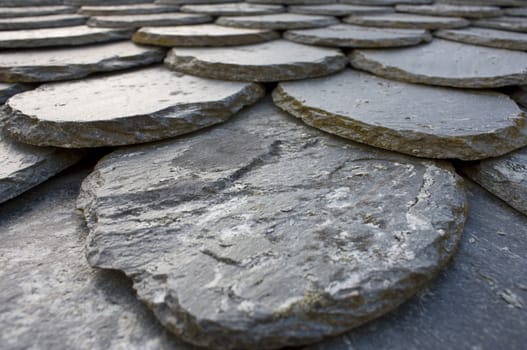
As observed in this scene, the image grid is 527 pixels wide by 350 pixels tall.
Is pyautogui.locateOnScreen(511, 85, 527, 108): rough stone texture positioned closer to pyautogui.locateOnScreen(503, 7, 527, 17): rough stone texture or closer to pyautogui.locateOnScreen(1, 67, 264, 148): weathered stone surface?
pyautogui.locateOnScreen(1, 67, 264, 148): weathered stone surface

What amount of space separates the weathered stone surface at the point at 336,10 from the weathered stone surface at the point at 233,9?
107mm

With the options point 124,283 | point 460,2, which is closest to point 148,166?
point 124,283

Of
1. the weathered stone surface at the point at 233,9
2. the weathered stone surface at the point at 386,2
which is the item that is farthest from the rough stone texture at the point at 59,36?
the weathered stone surface at the point at 386,2

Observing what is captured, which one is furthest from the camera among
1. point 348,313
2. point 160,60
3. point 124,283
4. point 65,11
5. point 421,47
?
point 65,11

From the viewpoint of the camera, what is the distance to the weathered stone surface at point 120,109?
34.2 inches

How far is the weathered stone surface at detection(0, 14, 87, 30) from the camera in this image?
5.08 feet

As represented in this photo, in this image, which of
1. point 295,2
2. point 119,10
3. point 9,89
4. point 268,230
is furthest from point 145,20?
point 268,230

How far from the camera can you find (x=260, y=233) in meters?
0.66

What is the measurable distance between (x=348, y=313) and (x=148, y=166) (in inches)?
21.3

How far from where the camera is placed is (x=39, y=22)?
1.58 metres

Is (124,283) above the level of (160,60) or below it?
below

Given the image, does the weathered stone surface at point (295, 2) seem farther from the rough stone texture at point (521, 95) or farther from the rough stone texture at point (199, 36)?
the rough stone texture at point (521, 95)

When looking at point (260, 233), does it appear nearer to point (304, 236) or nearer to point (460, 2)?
point (304, 236)

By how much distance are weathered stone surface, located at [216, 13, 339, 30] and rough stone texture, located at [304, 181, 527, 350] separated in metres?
1.16
